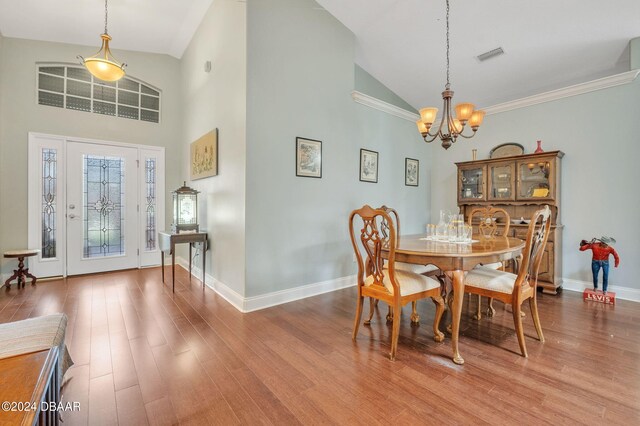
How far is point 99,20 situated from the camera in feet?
12.8

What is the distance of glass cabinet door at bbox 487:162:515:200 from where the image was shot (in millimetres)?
4086

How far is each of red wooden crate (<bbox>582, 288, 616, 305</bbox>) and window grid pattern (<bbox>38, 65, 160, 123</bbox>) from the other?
670 cm

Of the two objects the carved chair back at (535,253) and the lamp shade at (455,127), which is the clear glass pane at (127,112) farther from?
the carved chair back at (535,253)

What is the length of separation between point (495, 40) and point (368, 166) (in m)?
2.13

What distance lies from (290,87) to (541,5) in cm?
276

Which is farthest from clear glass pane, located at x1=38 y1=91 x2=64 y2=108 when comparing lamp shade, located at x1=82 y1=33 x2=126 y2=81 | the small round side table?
the small round side table

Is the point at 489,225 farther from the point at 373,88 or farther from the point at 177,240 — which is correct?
the point at 177,240

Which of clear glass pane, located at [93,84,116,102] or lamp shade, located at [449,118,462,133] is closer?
lamp shade, located at [449,118,462,133]

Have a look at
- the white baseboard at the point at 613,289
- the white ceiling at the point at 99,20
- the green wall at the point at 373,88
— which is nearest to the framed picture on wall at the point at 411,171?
the green wall at the point at 373,88

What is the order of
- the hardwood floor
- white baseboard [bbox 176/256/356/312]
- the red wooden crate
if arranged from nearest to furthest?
1. the hardwood floor
2. white baseboard [bbox 176/256/356/312]
3. the red wooden crate

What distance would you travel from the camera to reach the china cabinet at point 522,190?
3.70 metres

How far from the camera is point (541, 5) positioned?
9.82ft

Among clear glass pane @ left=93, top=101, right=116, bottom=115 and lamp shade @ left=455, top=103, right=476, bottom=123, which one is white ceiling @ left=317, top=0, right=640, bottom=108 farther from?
clear glass pane @ left=93, top=101, right=116, bottom=115

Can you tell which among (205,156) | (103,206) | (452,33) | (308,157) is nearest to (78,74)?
(103,206)
